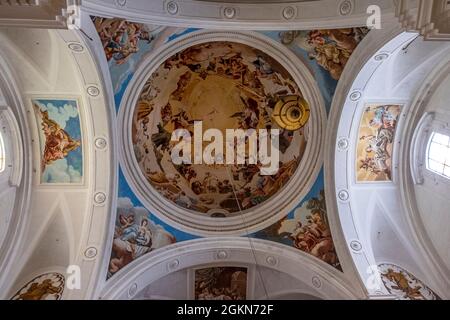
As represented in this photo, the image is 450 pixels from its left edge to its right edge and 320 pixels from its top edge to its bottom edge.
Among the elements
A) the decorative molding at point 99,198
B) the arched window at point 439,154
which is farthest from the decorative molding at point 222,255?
the arched window at point 439,154

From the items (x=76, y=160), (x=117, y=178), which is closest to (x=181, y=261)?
(x=117, y=178)

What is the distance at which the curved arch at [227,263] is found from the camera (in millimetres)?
11531

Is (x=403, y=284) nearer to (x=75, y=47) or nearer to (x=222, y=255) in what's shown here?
(x=222, y=255)

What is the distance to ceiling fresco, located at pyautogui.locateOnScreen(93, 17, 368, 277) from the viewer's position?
1093 centimetres

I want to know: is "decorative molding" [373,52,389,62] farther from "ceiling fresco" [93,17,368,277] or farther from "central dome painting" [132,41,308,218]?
"central dome painting" [132,41,308,218]

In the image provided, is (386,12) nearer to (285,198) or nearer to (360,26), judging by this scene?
(360,26)

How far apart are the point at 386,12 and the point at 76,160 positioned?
831 cm

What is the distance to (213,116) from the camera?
13109 millimetres

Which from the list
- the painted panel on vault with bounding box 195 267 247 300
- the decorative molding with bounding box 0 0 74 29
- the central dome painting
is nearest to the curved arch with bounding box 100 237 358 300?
the painted panel on vault with bounding box 195 267 247 300

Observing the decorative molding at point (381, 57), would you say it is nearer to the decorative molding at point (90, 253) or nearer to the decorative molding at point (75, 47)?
the decorative molding at point (75, 47)

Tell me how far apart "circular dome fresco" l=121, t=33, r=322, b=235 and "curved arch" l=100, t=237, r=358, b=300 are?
529mm

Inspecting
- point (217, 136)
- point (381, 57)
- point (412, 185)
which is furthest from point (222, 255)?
point (381, 57)

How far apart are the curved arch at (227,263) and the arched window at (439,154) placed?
3750 millimetres

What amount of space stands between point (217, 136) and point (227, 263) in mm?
3826
